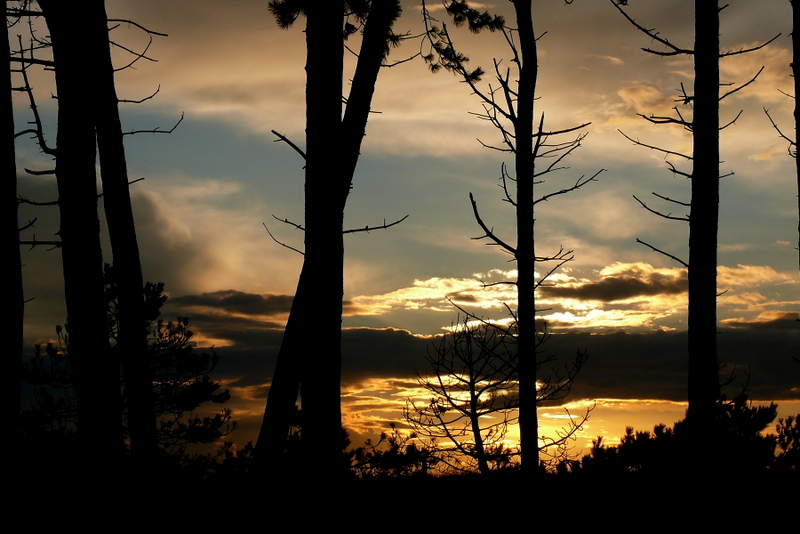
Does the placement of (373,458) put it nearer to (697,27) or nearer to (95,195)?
(95,195)

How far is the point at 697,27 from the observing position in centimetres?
723

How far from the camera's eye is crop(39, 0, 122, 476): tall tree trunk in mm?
6578

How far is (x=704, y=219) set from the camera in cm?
688

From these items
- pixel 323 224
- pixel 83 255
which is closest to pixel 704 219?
pixel 323 224

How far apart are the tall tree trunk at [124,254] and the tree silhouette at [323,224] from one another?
9.25 feet

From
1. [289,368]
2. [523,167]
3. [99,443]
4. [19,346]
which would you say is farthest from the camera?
[523,167]

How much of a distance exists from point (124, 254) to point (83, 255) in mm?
1456

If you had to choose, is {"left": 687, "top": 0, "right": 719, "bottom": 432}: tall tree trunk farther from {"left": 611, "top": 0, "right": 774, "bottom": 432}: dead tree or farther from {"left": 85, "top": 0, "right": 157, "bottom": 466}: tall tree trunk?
{"left": 85, "top": 0, "right": 157, "bottom": 466}: tall tree trunk

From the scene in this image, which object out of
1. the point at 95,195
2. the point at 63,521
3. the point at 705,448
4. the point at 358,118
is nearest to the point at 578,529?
the point at 705,448

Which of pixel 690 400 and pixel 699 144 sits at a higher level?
pixel 699 144

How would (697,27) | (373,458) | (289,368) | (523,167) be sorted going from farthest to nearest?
(373,458) → (523,167) → (697,27) → (289,368)

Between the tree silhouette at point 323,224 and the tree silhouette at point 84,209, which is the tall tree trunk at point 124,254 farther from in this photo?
the tree silhouette at point 323,224

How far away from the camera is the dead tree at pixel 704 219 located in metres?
6.76

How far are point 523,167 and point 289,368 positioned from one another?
5.42 metres
